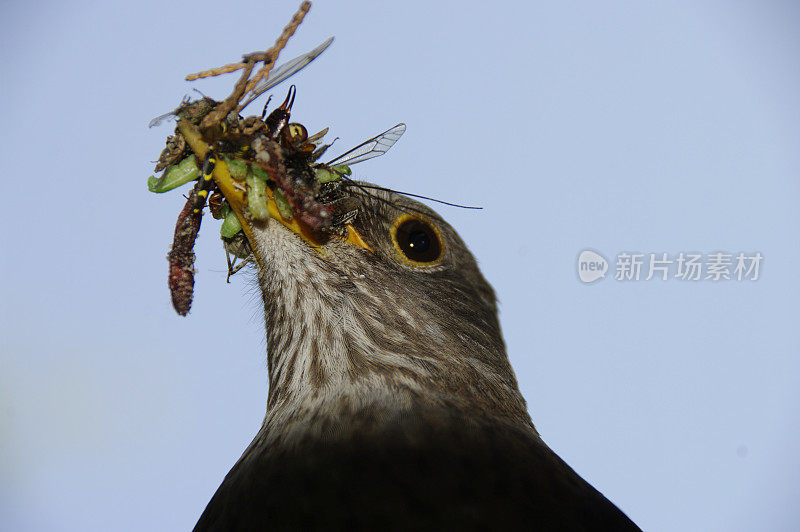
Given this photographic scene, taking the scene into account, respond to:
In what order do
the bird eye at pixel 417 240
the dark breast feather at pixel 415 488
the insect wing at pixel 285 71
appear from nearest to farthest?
the dark breast feather at pixel 415 488 → the insect wing at pixel 285 71 → the bird eye at pixel 417 240

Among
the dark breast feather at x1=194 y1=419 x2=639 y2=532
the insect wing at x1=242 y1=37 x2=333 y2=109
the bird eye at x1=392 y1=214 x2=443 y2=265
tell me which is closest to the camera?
the dark breast feather at x1=194 y1=419 x2=639 y2=532

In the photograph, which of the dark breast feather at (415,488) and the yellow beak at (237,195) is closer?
the dark breast feather at (415,488)

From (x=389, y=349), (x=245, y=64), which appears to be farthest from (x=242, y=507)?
(x=245, y=64)

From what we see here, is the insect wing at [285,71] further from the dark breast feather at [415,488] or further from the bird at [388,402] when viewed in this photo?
the dark breast feather at [415,488]

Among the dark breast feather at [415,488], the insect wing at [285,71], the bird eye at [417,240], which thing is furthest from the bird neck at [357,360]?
the insect wing at [285,71]

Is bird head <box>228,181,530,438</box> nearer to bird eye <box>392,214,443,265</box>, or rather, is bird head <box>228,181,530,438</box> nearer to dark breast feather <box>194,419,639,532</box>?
bird eye <box>392,214,443,265</box>

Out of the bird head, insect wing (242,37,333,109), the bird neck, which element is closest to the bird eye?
the bird head
